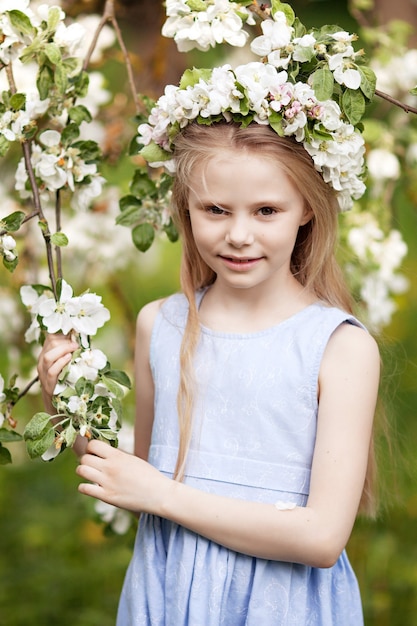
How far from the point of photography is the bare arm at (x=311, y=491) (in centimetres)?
154

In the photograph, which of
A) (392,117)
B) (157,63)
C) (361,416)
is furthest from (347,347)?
(392,117)

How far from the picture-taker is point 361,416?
1.59 metres

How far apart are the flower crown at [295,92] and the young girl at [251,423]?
37mm

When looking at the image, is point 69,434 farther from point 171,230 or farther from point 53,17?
point 53,17

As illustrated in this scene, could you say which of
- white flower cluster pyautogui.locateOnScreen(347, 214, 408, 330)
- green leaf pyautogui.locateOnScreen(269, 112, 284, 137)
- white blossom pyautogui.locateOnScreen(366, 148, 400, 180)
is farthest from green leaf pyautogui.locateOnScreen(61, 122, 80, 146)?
white blossom pyautogui.locateOnScreen(366, 148, 400, 180)

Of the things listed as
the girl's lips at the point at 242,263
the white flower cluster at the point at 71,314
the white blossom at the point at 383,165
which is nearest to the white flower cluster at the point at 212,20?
the girl's lips at the point at 242,263

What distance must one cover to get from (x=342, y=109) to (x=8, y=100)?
0.64 metres

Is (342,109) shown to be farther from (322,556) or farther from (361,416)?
(322,556)

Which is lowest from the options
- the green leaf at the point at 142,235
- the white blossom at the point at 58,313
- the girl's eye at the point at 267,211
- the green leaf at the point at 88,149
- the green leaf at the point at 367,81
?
the white blossom at the point at 58,313

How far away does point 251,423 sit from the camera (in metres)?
1.64

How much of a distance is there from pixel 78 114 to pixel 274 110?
19.2 inches

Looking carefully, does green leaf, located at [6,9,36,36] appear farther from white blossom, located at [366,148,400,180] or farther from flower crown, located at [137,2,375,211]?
white blossom, located at [366,148,400,180]

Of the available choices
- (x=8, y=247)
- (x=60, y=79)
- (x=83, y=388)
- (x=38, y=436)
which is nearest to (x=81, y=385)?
(x=83, y=388)

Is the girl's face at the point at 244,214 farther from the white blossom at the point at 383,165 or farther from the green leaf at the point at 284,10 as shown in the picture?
the white blossom at the point at 383,165
